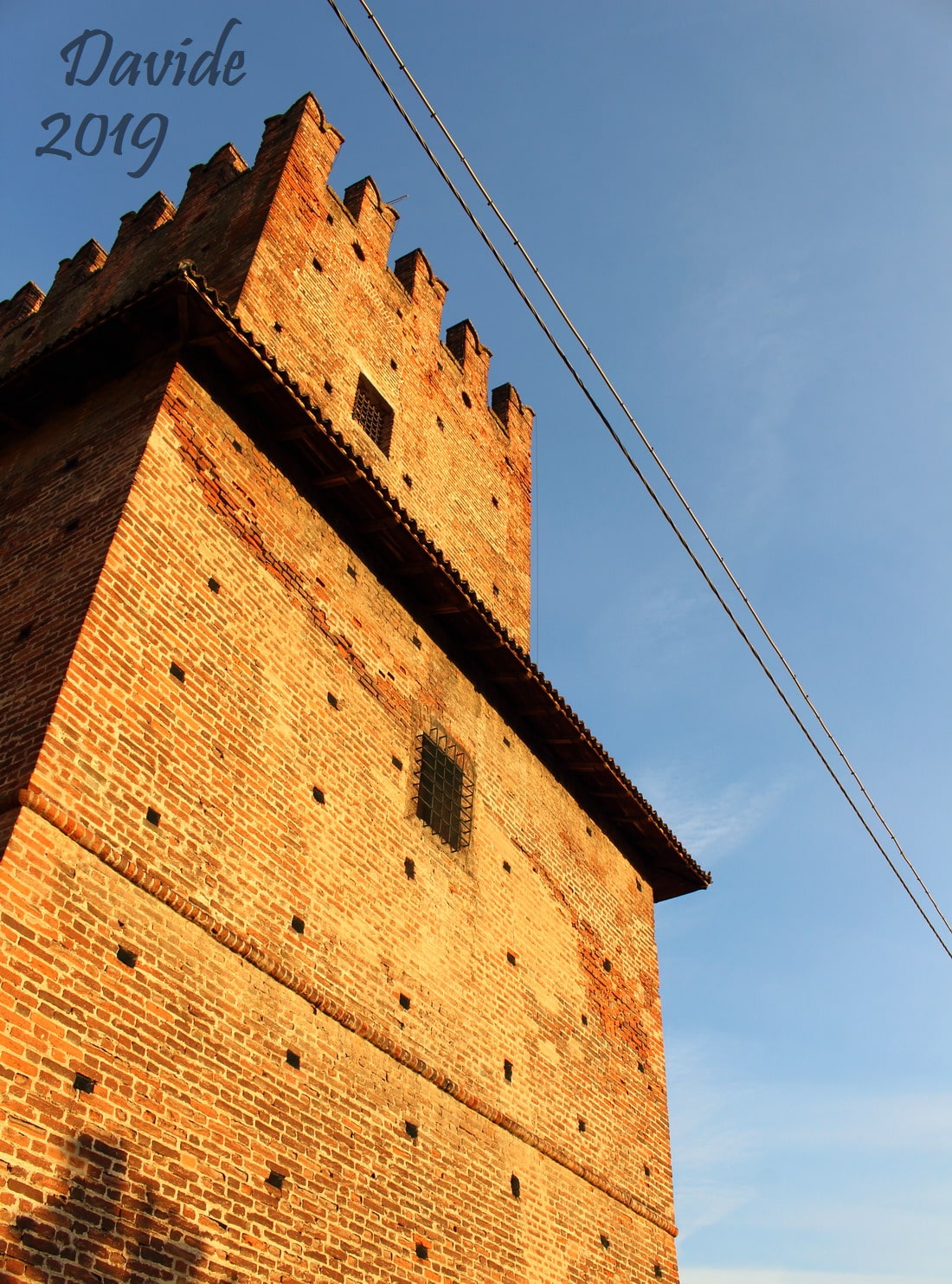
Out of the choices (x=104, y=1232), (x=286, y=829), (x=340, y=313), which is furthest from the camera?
(x=340, y=313)

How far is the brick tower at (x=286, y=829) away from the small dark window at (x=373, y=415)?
0.06m

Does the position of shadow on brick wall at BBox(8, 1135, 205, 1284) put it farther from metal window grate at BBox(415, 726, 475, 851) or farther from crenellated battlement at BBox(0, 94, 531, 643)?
crenellated battlement at BBox(0, 94, 531, 643)

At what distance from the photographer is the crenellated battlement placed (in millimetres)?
11156

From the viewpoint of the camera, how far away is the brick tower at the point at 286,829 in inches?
227

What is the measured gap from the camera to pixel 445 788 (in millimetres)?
10078

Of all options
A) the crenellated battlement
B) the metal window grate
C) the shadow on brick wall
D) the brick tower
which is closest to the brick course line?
the brick tower

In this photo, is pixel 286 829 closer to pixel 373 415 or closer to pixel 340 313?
pixel 373 415

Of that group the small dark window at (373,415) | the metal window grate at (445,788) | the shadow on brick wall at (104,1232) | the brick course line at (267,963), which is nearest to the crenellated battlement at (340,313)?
the small dark window at (373,415)

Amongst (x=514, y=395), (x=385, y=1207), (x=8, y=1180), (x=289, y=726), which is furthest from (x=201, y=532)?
(x=514, y=395)

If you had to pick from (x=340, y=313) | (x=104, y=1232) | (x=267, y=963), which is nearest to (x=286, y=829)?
(x=267, y=963)

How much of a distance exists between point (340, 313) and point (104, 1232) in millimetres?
9712

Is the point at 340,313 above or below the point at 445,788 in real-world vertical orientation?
above

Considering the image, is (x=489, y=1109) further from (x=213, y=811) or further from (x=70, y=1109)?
(x=70, y=1109)

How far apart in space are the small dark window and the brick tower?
0.20 ft
